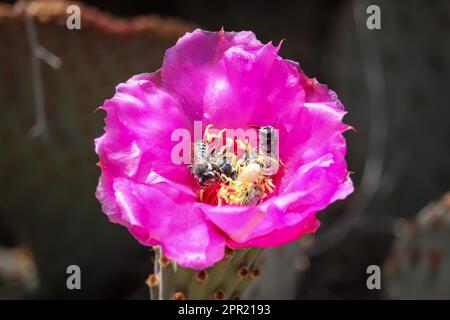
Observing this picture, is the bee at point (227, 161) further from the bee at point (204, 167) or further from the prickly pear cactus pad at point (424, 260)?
the prickly pear cactus pad at point (424, 260)

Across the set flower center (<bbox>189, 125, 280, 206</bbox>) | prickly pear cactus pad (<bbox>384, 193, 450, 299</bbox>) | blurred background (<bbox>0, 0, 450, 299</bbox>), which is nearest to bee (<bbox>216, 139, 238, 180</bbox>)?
flower center (<bbox>189, 125, 280, 206</bbox>)

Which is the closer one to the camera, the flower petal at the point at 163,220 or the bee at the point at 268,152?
the flower petal at the point at 163,220

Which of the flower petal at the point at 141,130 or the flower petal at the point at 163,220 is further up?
the flower petal at the point at 141,130

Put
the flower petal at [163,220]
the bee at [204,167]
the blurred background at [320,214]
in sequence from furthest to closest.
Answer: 1. the blurred background at [320,214]
2. the bee at [204,167]
3. the flower petal at [163,220]

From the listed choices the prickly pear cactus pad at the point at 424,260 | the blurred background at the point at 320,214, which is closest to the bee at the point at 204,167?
the blurred background at the point at 320,214

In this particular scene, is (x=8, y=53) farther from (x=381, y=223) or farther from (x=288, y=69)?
(x=381, y=223)
